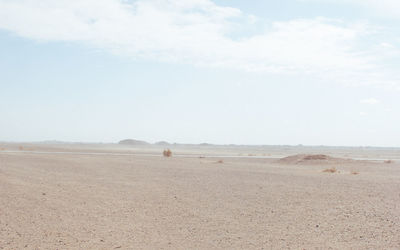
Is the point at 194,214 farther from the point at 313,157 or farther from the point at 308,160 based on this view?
the point at 313,157

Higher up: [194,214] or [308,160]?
[308,160]

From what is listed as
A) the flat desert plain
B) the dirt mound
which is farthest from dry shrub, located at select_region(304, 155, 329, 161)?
the flat desert plain

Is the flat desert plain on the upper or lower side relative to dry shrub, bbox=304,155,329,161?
lower

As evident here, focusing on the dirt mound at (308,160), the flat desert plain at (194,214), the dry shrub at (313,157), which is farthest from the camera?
the dry shrub at (313,157)

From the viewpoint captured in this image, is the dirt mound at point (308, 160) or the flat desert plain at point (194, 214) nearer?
the flat desert plain at point (194, 214)

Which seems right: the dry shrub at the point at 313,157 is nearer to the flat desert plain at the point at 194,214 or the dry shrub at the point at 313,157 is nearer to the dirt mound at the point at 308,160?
the dirt mound at the point at 308,160

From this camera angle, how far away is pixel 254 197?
622 inches

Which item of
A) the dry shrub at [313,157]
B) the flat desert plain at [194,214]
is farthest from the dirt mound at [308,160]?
the flat desert plain at [194,214]

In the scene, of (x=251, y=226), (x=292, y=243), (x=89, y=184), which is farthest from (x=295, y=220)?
(x=89, y=184)

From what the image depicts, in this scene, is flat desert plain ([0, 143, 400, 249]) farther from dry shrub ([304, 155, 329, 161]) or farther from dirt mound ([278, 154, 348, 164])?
dry shrub ([304, 155, 329, 161])

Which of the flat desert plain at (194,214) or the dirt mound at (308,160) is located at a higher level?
the dirt mound at (308,160)

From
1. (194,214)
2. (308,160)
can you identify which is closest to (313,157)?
(308,160)

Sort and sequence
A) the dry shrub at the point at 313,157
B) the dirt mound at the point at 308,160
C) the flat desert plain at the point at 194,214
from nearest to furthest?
the flat desert plain at the point at 194,214
the dirt mound at the point at 308,160
the dry shrub at the point at 313,157

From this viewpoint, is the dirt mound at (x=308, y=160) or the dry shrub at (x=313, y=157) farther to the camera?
the dry shrub at (x=313, y=157)
